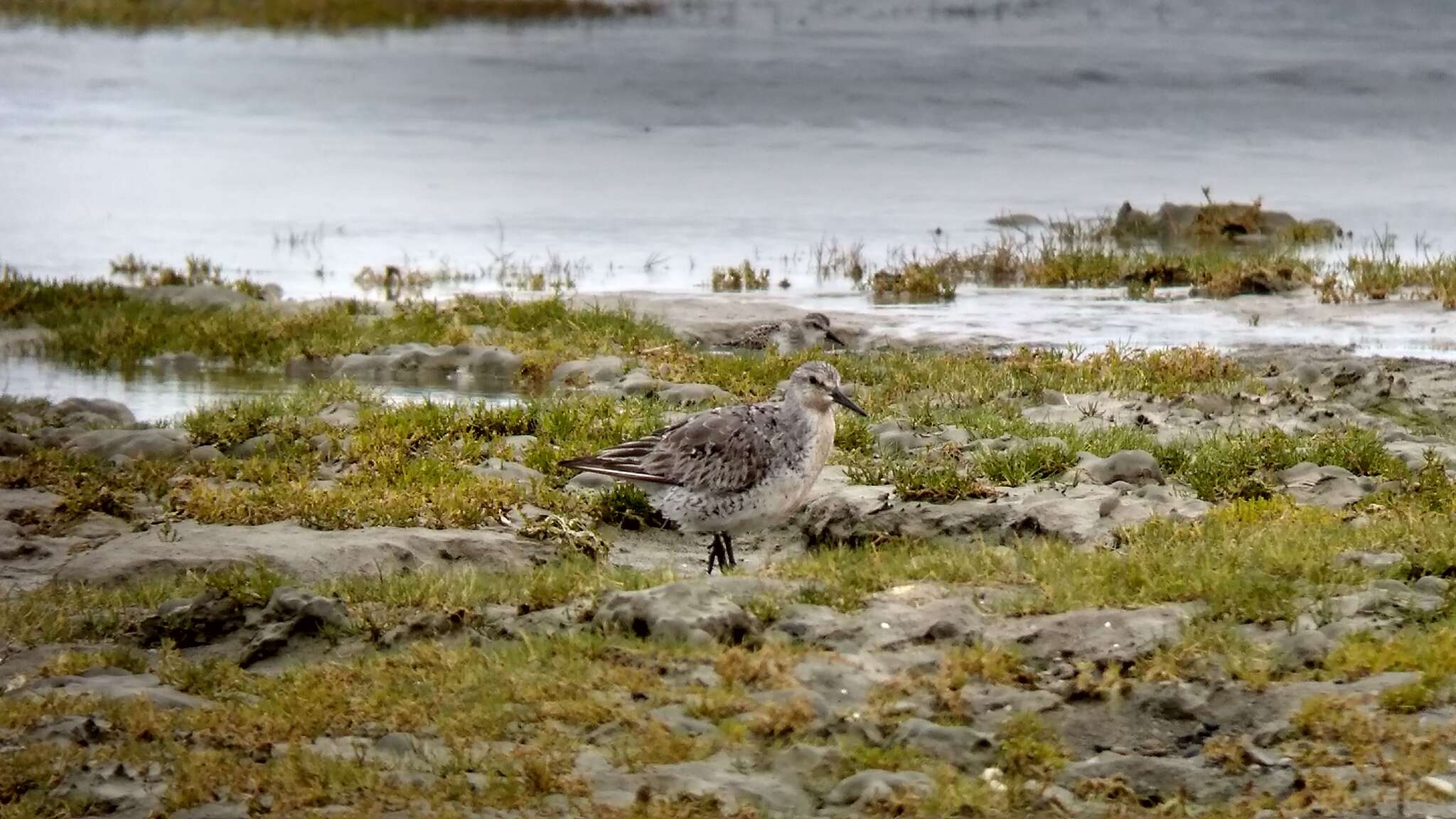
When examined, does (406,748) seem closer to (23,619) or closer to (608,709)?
(608,709)

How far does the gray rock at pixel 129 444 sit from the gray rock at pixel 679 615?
18.6ft

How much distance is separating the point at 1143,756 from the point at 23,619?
5.84m

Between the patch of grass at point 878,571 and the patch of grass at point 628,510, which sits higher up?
the patch of grass at point 878,571

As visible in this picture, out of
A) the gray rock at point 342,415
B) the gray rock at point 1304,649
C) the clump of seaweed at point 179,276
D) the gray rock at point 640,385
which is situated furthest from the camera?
the clump of seaweed at point 179,276

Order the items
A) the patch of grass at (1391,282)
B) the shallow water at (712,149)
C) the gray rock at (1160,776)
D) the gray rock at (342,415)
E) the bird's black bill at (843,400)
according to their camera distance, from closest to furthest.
A: the gray rock at (1160,776), the bird's black bill at (843,400), the gray rock at (342,415), the patch of grass at (1391,282), the shallow water at (712,149)

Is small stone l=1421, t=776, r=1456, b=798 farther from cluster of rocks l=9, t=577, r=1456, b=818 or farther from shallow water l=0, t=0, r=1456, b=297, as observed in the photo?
shallow water l=0, t=0, r=1456, b=297

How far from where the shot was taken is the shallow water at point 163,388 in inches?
672

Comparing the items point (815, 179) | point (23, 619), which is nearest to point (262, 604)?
point (23, 619)

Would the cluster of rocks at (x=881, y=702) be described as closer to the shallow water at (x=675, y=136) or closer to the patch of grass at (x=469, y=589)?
the patch of grass at (x=469, y=589)

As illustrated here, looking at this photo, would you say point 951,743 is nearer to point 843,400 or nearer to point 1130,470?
point 843,400

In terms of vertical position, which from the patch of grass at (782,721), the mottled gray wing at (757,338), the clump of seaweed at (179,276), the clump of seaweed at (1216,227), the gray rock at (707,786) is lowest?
the gray rock at (707,786)

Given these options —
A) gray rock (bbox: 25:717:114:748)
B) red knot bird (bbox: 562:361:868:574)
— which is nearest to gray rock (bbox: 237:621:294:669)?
gray rock (bbox: 25:717:114:748)

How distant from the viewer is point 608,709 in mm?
8359

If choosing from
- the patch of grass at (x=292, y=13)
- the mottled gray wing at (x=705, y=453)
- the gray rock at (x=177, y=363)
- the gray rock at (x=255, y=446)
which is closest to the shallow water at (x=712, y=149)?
the gray rock at (x=177, y=363)
